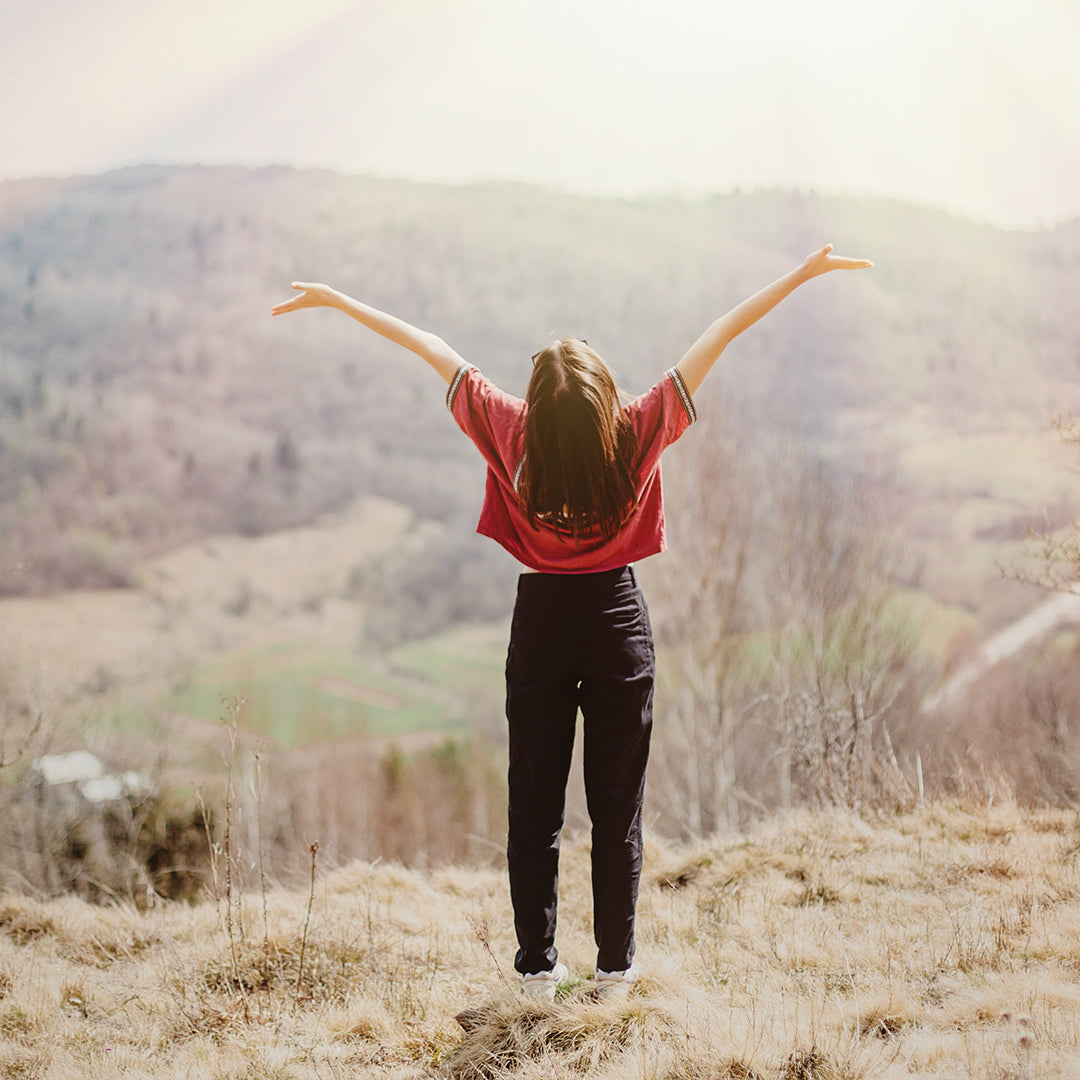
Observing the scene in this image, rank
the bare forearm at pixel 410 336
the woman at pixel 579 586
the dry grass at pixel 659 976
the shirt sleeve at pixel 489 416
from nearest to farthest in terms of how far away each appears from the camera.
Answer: the dry grass at pixel 659 976, the woman at pixel 579 586, the shirt sleeve at pixel 489 416, the bare forearm at pixel 410 336

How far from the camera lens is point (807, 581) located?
17.2m

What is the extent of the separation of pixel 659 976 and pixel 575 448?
158cm

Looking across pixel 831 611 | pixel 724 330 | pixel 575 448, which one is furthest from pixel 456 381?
pixel 831 611

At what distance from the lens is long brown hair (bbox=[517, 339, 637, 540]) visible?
2.34m

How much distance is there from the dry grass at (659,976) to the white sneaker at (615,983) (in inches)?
1.8

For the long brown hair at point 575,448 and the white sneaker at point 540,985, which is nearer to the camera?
the long brown hair at point 575,448

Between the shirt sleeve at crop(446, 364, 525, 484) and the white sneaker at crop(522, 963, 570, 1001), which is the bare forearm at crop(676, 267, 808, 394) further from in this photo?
the white sneaker at crop(522, 963, 570, 1001)

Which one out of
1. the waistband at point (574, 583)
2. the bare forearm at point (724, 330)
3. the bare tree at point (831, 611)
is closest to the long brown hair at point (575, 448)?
the waistband at point (574, 583)

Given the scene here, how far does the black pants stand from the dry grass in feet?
0.75

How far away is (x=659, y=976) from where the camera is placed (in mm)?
2666

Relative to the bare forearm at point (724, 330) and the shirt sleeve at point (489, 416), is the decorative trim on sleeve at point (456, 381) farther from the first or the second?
the bare forearm at point (724, 330)

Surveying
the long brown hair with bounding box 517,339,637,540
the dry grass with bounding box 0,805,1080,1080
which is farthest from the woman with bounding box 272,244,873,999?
the dry grass with bounding box 0,805,1080,1080

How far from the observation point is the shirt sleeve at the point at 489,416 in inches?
97.9

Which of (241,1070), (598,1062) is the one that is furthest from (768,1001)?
(241,1070)
